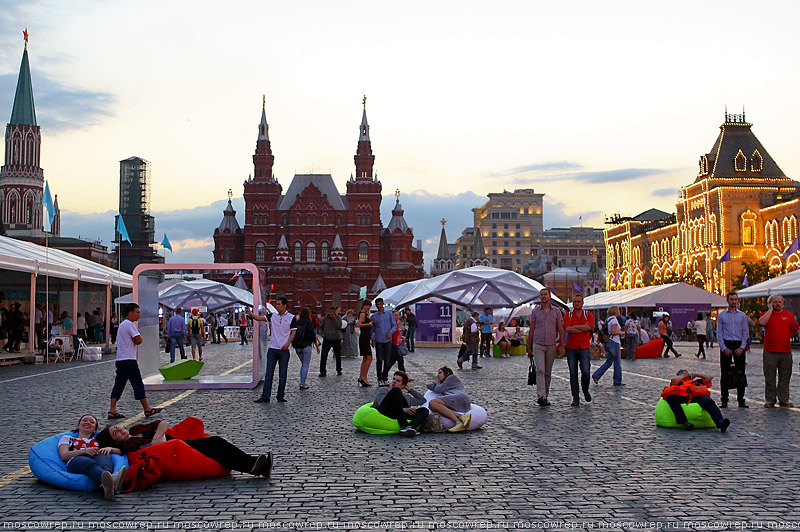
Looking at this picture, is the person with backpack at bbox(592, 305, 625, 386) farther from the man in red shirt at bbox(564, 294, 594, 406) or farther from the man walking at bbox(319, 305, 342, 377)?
the man walking at bbox(319, 305, 342, 377)

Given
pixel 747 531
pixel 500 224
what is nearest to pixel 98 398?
pixel 747 531

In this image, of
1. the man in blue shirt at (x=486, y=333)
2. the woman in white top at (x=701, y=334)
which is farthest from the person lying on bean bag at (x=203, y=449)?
the woman in white top at (x=701, y=334)

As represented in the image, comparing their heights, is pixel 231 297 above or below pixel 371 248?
below

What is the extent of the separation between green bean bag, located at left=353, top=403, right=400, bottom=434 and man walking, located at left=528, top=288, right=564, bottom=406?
3475 millimetres

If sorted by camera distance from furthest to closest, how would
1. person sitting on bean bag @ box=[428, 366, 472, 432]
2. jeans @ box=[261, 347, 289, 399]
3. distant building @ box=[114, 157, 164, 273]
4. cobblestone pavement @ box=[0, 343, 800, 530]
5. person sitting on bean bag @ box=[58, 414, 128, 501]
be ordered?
distant building @ box=[114, 157, 164, 273] < jeans @ box=[261, 347, 289, 399] < person sitting on bean bag @ box=[428, 366, 472, 432] < person sitting on bean bag @ box=[58, 414, 128, 501] < cobblestone pavement @ box=[0, 343, 800, 530]

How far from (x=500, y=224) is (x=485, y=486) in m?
175

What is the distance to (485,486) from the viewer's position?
6812mm

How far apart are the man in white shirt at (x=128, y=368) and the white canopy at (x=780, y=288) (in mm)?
24845

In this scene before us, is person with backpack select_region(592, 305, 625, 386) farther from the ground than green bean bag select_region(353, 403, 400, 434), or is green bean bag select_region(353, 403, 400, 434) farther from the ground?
person with backpack select_region(592, 305, 625, 386)

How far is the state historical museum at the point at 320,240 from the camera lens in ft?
332

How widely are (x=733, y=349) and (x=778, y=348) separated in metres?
0.63

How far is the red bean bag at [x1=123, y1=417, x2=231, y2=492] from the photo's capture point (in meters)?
6.81

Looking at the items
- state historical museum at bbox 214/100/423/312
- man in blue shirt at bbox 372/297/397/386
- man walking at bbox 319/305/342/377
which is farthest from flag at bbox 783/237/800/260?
state historical museum at bbox 214/100/423/312

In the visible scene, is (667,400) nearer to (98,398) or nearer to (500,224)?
→ (98,398)
